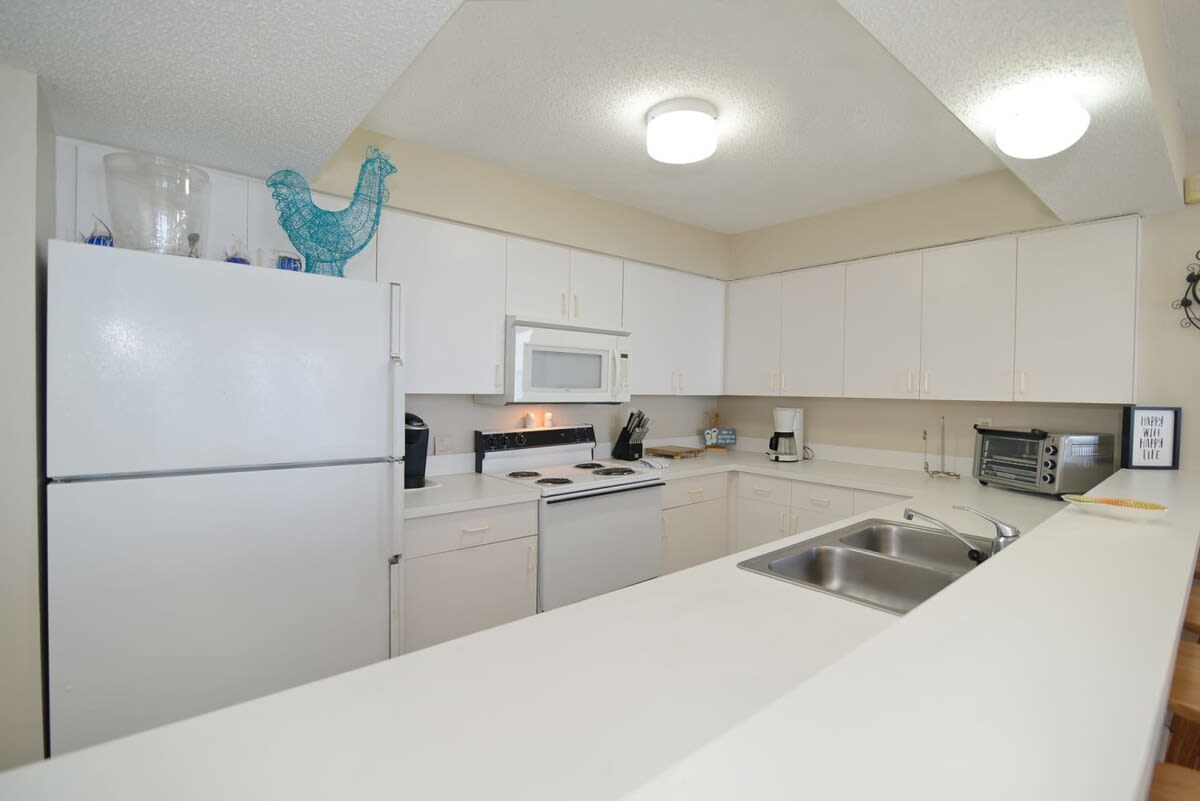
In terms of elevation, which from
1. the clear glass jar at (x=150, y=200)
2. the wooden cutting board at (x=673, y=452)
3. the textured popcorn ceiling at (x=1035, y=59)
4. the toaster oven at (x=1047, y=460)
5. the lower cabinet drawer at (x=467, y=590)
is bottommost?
the lower cabinet drawer at (x=467, y=590)

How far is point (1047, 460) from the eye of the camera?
2.32 m

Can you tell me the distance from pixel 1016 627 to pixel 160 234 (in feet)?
7.76

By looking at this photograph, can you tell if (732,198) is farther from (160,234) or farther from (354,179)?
(160,234)

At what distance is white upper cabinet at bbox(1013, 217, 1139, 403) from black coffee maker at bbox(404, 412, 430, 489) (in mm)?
2831

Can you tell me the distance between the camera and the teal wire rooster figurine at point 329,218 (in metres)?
1.92

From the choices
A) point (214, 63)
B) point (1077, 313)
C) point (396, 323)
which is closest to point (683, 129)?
point (396, 323)

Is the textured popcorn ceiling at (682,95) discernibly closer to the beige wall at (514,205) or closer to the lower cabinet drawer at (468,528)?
the beige wall at (514,205)

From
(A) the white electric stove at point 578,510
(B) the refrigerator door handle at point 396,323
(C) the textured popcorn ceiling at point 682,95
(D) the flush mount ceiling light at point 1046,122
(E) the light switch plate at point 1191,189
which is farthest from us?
(A) the white electric stove at point 578,510

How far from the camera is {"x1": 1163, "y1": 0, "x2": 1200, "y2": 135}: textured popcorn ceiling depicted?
1.56 meters

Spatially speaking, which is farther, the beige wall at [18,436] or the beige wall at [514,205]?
the beige wall at [514,205]

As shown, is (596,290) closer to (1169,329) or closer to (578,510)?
(578,510)

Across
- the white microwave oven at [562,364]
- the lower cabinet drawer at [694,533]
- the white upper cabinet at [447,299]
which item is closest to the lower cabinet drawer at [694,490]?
the lower cabinet drawer at [694,533]

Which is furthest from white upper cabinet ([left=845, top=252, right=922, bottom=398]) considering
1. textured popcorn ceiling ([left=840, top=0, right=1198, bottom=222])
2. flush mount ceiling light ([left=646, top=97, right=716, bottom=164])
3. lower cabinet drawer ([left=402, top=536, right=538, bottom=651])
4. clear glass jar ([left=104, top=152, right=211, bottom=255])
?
clear glass jar ([left=104, top=152, right=211, bottom=255])

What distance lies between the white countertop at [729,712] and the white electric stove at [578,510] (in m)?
1.43
